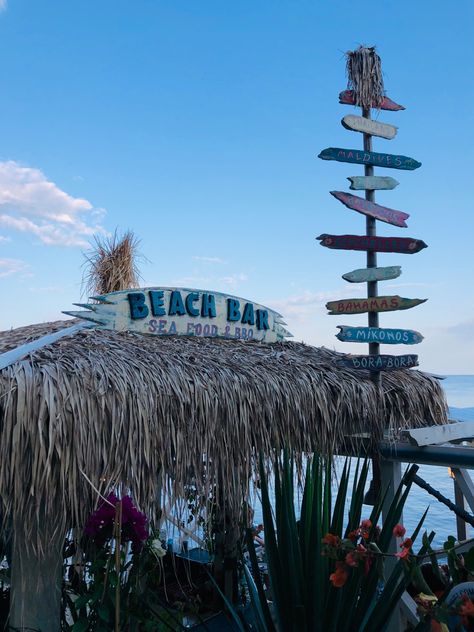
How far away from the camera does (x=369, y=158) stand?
4.26 m

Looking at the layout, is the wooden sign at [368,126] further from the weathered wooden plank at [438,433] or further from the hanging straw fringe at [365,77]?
the weathered wooden plank at [438,433]

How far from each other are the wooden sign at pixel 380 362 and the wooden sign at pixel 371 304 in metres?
0.32

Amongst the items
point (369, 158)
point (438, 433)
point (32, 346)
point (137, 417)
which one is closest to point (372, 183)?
point (369, 158)

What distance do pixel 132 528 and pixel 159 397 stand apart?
66 cm

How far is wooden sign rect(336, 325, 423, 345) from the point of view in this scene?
3.98 metres

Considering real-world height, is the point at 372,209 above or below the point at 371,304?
above

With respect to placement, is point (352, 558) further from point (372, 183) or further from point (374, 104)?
point (374, 104)

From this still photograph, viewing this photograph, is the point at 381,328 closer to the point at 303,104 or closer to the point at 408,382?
the point at 408,382

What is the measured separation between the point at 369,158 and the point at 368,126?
0.25 m

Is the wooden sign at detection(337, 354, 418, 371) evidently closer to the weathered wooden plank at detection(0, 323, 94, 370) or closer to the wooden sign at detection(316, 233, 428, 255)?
the wooden sign at detection(316, 233, 428, 255)

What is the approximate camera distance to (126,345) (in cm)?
362

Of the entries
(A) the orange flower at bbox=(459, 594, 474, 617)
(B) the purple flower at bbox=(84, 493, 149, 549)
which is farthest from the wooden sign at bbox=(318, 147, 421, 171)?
(A) the orange flower at bbox=(459, 594, 474, 617)

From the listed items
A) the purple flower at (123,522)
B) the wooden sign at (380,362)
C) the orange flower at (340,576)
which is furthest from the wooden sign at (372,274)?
the orange flower at (340,576)

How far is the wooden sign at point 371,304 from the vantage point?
3967 millimetres
